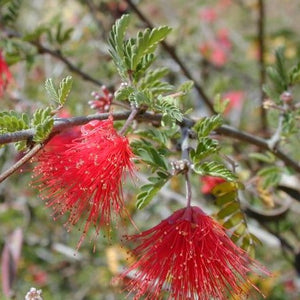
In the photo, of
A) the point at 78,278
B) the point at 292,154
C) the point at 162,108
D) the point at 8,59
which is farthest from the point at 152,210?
the point at 162,108

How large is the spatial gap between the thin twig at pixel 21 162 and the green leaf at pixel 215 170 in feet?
1.29

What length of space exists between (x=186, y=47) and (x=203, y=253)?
90.9 inches

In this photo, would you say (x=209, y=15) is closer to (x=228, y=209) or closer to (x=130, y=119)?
(x=228, y=209)

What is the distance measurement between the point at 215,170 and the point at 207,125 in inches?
4.6

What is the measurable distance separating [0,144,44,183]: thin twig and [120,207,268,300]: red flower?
0.36 metres

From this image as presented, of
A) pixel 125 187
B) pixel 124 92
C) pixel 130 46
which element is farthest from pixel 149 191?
pixel 125 187

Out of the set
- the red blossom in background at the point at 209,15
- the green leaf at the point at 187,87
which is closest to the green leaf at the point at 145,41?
the green leaf at the point at 187,87

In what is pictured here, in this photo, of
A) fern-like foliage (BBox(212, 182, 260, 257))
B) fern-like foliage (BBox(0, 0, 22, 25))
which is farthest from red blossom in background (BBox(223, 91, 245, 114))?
fern-like foliage (BBox(212, 182, 260, 257))

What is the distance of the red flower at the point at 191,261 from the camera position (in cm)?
127

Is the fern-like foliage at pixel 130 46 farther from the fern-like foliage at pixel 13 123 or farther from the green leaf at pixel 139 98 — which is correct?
the fern-like foliage at pixel 13 123

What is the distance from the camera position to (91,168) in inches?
50.6

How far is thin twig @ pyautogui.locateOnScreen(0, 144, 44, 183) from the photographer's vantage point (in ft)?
3.59

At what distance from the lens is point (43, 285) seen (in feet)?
10.7

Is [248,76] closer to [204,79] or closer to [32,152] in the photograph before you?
[204,79]
